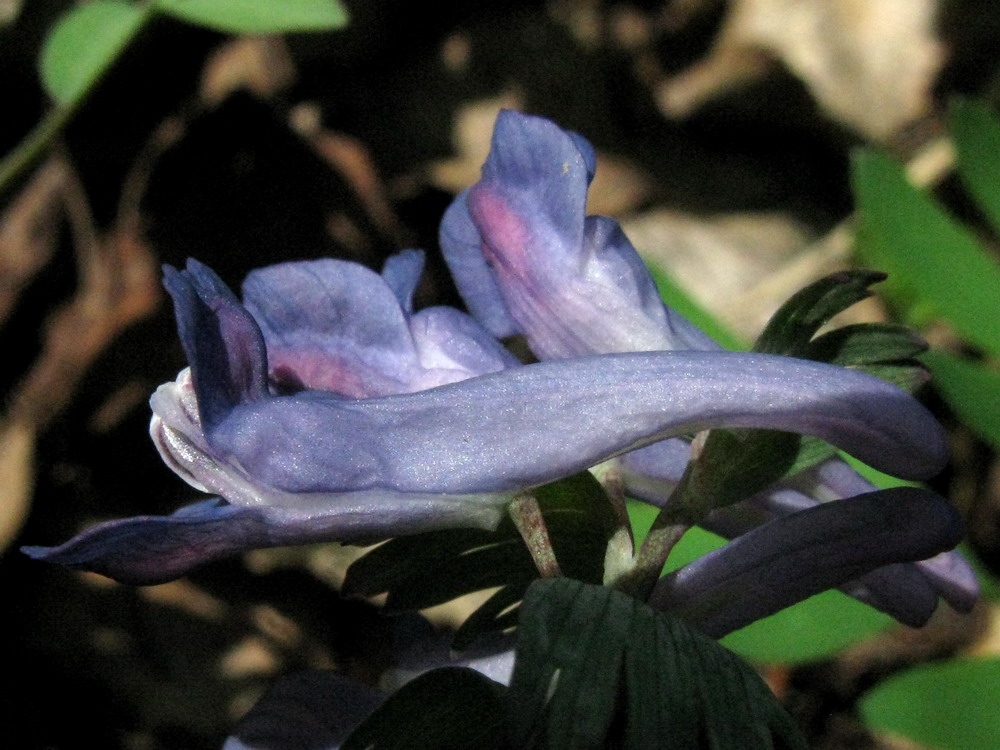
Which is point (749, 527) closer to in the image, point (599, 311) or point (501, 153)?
point (599, 311)

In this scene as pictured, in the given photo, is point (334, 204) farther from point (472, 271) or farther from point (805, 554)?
point (805, 554)

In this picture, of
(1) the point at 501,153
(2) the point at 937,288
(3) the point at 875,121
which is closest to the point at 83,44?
(1) the point at 501,153

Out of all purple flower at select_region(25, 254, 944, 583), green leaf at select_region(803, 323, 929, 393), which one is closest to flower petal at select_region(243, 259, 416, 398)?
purple flower at select_region(25, 254, 944, 583)

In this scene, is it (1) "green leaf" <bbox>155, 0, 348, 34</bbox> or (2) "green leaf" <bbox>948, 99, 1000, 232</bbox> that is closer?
(1) "green leaf" <bbox>155, 0, 348, 34</bbox>

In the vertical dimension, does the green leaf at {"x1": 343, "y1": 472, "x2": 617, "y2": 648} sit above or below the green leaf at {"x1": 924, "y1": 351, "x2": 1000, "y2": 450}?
above

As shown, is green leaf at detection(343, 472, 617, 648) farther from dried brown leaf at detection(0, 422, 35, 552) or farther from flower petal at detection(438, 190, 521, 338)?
dried brown leaf at detection(0, 422, 35, 552)

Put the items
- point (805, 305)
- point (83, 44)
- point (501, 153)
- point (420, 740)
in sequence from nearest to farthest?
1. point (420, 740)
2. point (805, 305)
3. point (501, 153)
4. point (83, 44)

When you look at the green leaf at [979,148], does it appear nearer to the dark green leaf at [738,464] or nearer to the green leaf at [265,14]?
the green leaf at [265,14]
